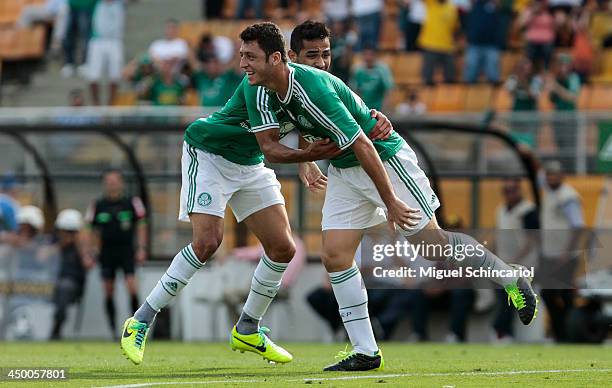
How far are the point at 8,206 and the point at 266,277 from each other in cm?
900

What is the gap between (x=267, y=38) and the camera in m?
9.03

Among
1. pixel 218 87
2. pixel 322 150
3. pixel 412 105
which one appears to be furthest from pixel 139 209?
pixel 322 150

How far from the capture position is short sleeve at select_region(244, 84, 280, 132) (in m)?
9.17

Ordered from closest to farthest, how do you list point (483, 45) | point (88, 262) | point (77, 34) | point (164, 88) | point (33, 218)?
point (88, 262)
point (33, 218)
point (164, 88)
point (483, 45)
point (77, 34)

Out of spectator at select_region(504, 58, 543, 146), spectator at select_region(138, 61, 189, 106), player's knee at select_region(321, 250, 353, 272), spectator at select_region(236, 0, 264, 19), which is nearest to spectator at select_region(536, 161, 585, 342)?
spectator at select_region(504, 58, 543, 146)

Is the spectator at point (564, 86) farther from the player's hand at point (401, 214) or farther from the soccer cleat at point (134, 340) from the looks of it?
the player's hand at point (401, 214)

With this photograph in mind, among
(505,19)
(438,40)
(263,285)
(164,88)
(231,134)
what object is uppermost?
(505,19)

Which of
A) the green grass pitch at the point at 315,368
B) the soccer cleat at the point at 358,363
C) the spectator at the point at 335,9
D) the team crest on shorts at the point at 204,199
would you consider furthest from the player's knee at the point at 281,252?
the spectator at the point at 335,9

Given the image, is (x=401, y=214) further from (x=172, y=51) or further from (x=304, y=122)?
(x=172, y=51)

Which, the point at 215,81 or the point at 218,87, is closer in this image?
the point at 218,87

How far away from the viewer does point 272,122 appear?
9164 millimetres

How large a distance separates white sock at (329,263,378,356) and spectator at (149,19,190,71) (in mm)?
13963

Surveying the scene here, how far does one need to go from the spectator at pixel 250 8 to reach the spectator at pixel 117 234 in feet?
26.6

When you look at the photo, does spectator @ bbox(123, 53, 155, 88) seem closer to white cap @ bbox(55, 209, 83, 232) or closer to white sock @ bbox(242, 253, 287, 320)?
white cap @ bbox(55, 209, 83, 232)
